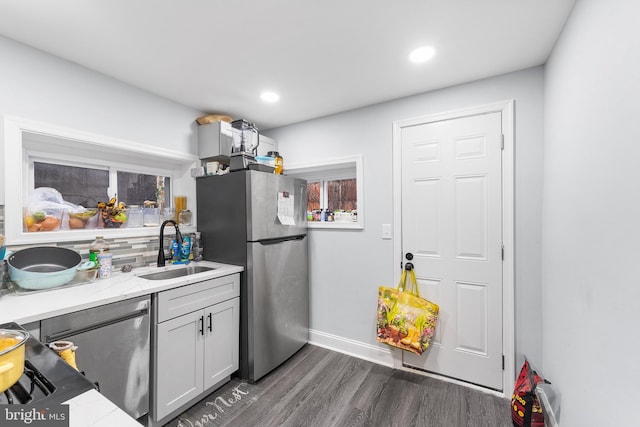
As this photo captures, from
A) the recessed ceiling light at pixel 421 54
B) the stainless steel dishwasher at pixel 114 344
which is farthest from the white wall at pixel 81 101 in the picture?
the recessed ceiling light at pixel 421 54

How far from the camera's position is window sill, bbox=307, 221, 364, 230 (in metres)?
2.58

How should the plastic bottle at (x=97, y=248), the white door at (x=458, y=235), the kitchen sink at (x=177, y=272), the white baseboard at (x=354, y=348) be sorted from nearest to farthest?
the plastic bottle at (x=97, y=248) → the white door at (x=458, y=235) → the kitchen sink at (x=177, y=272) → the white baseboard at (x=354, y=348)

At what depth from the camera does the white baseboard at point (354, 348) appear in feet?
7.88

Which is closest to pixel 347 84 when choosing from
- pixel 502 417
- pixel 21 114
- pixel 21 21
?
pixel 21 21

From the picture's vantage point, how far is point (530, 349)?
188 centimetres

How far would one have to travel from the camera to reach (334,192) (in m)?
2.99

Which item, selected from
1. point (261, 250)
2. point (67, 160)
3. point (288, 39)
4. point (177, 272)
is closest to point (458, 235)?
point (261, 250)

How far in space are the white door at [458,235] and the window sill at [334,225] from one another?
0.44 meters

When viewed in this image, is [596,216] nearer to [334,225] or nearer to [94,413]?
[94,413]

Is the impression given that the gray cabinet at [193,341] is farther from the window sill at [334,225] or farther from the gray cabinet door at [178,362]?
the window sill at [334,225]

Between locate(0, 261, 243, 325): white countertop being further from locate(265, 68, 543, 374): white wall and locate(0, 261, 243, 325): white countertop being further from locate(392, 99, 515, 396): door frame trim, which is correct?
locate(392, 99, 515, 396): door frame trim

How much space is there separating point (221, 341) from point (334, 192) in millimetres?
1768

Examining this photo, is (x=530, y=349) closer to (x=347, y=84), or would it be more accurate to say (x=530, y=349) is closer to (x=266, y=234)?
(x=266, y=234)

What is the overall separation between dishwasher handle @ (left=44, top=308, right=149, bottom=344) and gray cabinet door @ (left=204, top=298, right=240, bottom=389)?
44 centimetres
